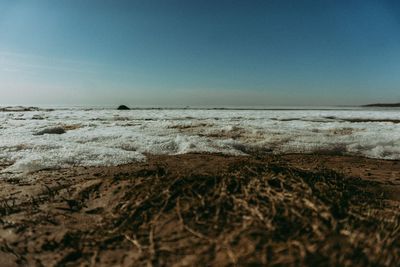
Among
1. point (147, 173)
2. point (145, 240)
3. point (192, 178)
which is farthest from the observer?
point (147, 173)

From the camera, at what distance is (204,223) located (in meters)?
2.30

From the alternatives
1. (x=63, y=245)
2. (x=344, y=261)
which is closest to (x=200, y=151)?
(x=63, y=245)

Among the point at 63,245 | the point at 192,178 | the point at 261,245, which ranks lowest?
the point at 63,245

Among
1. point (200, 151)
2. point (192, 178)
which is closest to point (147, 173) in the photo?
point (192, 178)

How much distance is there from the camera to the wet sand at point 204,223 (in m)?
1.96

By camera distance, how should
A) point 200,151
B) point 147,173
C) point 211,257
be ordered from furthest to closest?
1. point 200,151
2. point 147,173
3. point 211,257

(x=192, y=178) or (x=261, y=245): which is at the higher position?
(x=192, y=178)

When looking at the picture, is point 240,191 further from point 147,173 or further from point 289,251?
point 147,173

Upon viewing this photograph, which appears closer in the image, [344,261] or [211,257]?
[344,261]

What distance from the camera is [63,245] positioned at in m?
2.37

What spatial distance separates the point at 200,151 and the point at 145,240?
391cm

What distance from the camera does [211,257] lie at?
1985 millimetres

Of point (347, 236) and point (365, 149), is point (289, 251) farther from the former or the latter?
point (365, 149)

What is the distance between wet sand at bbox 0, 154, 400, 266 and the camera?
1960mm
